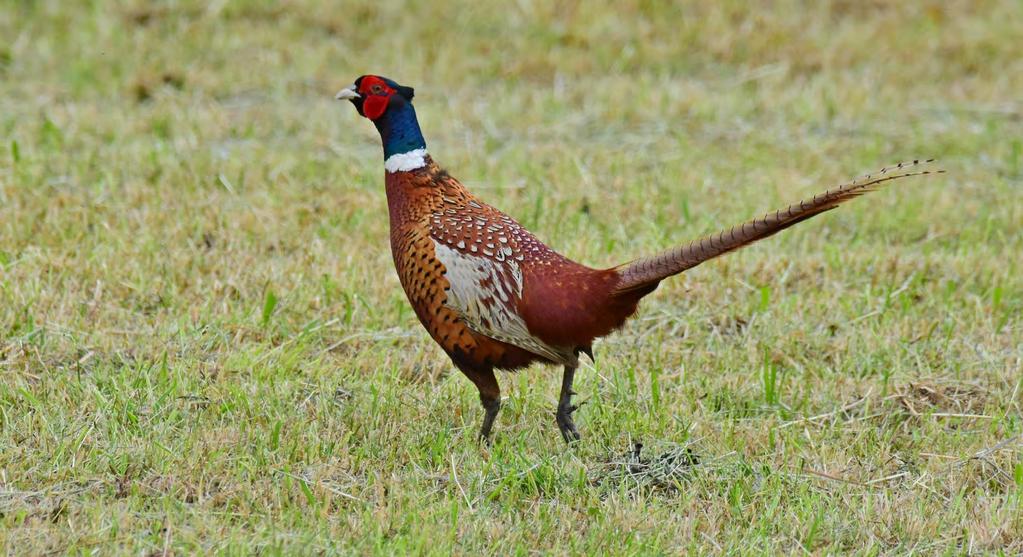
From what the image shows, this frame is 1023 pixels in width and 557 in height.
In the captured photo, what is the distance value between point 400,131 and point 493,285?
2.38 feet

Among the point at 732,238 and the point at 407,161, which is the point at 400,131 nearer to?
the point at 407,161

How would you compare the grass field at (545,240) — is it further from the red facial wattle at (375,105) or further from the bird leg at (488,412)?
the red facial wattle at (375,105)

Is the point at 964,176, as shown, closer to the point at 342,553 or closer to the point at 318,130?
the point at 318,130

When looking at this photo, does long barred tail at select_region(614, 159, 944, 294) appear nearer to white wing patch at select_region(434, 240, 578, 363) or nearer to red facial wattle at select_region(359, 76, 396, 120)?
white wing patch at select_region(434, 240, 578, 363)

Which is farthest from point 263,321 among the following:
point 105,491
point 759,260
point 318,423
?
point 759,260

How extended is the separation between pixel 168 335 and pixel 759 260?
8.54 feet

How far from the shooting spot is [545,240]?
625 cm

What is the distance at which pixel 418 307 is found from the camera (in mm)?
4305

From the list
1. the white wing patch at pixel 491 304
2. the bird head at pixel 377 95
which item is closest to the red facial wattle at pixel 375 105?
the bird head at pixel 377 95

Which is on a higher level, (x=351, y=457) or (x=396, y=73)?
(x=396, y=73)

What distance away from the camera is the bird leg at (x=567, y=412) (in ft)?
14.3

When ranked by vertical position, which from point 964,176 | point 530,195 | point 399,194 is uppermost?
point 399,194

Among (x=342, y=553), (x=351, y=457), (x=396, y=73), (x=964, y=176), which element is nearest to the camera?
(x=342, y=553)

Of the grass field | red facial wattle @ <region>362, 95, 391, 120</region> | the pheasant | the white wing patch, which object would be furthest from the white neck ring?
the grass field
